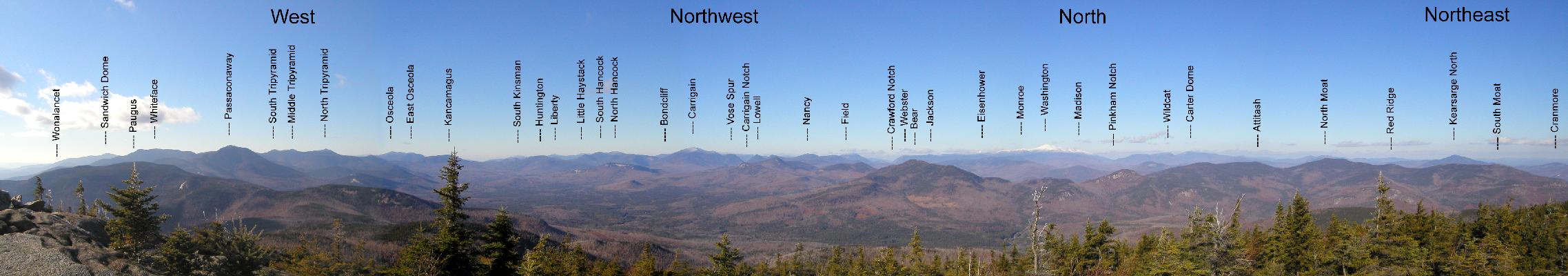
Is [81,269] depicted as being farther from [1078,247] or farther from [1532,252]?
[1532,252]

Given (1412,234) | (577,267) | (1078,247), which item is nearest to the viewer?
(577,267)

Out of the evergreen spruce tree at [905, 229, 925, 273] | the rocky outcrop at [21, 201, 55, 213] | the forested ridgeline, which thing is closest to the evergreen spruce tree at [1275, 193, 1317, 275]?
the forested ridgeline

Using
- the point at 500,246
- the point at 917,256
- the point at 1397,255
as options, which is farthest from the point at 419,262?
the point at 1397,255

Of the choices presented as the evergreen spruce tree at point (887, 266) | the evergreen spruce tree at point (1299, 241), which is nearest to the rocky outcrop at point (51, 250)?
the evergreen spruce tree at point (887, 266)

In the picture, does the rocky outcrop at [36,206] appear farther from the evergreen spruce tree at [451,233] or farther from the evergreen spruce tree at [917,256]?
the evergreen spruce tree at [917,256]

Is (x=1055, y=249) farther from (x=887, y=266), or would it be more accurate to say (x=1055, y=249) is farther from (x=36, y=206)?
(x=36, y=206)

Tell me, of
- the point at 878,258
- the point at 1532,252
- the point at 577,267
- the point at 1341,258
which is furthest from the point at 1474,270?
the point at 577,267

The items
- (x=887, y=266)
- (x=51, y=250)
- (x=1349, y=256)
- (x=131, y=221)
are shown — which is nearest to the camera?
(x=51, y=250)

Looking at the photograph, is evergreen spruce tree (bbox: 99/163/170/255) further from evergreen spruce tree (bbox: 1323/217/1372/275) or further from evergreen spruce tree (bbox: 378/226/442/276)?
evergreen spruce tree (bbox: 1323/217/1372/275)
